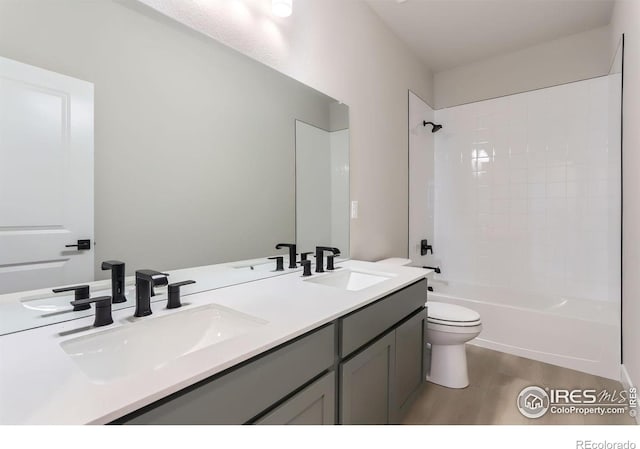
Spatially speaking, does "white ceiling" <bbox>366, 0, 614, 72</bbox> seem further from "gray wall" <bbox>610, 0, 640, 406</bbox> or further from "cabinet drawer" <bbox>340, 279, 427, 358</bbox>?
"cabinet drawer" <bbox>340, 279, 427, 358</bbox>

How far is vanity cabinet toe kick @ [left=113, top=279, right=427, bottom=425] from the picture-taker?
709mm

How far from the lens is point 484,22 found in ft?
8.39

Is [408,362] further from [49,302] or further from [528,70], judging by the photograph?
[528,70]

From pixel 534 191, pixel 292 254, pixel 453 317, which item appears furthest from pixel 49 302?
pixel 534 191

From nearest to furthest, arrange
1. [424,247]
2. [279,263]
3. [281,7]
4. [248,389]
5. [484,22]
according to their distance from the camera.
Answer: [248,389], [281,7], [279,263], [484,22], [424,247]

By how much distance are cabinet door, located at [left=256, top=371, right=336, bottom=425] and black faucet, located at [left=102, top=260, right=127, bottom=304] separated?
0.62 meters

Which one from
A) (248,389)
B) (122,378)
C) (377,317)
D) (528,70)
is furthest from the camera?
(528,70)

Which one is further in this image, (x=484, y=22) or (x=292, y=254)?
(x=484, y=22)

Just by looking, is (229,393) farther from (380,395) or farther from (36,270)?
(380,395)

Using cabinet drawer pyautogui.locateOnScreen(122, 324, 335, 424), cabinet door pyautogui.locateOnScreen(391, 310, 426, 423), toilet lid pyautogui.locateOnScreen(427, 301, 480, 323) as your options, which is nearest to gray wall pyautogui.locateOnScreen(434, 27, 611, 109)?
toilet lid pyautogui.locateOnScreen(427, 301, 480, 323)

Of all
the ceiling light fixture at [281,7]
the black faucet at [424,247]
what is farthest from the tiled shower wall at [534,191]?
the ceiling light fixture at [281,7]

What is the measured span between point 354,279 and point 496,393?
1168mm

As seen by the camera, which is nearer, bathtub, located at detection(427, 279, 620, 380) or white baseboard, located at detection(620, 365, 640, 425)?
white baseboard, located at detection(620, 365, 640, 425)
